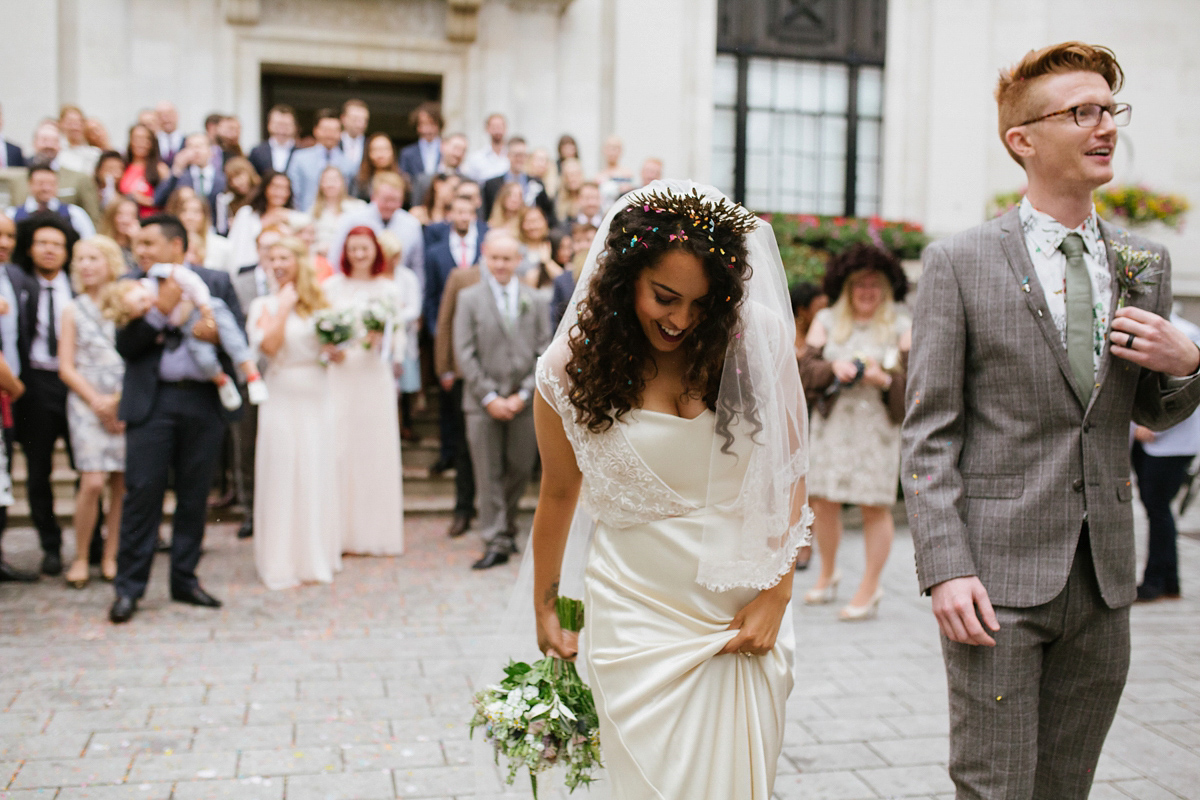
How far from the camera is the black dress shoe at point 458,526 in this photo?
866cm

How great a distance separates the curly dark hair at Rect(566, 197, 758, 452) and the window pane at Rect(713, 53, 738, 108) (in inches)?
→ 561

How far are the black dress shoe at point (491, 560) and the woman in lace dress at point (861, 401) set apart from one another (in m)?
2.33

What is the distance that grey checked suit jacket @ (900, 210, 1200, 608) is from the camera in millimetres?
2598

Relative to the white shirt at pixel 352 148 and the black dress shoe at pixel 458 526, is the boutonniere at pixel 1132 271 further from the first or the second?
the white shirt at pixel 352 148

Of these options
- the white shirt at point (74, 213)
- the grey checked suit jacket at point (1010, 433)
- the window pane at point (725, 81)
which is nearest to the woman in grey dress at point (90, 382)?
the white shirt at point (74, 213)

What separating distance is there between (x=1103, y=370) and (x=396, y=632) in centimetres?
445

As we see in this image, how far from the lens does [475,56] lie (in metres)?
14.7

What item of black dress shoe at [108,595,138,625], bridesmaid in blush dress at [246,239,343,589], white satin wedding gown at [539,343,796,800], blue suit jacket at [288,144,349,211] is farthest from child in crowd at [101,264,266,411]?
blue suit jacket at [288,144,349,211]

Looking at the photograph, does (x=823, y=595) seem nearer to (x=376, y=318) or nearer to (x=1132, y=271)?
(x=376, y=318)

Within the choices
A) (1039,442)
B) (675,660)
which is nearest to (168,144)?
(675,660)

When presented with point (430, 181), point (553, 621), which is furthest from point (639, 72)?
point (553, 621)

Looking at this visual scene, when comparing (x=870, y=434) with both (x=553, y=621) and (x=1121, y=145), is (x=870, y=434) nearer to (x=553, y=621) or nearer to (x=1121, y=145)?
(x=553, y=621)

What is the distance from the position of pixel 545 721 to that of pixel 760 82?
591 inches

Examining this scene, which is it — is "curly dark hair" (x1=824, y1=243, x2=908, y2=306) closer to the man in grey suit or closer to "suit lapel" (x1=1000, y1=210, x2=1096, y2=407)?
the man in grey suit
